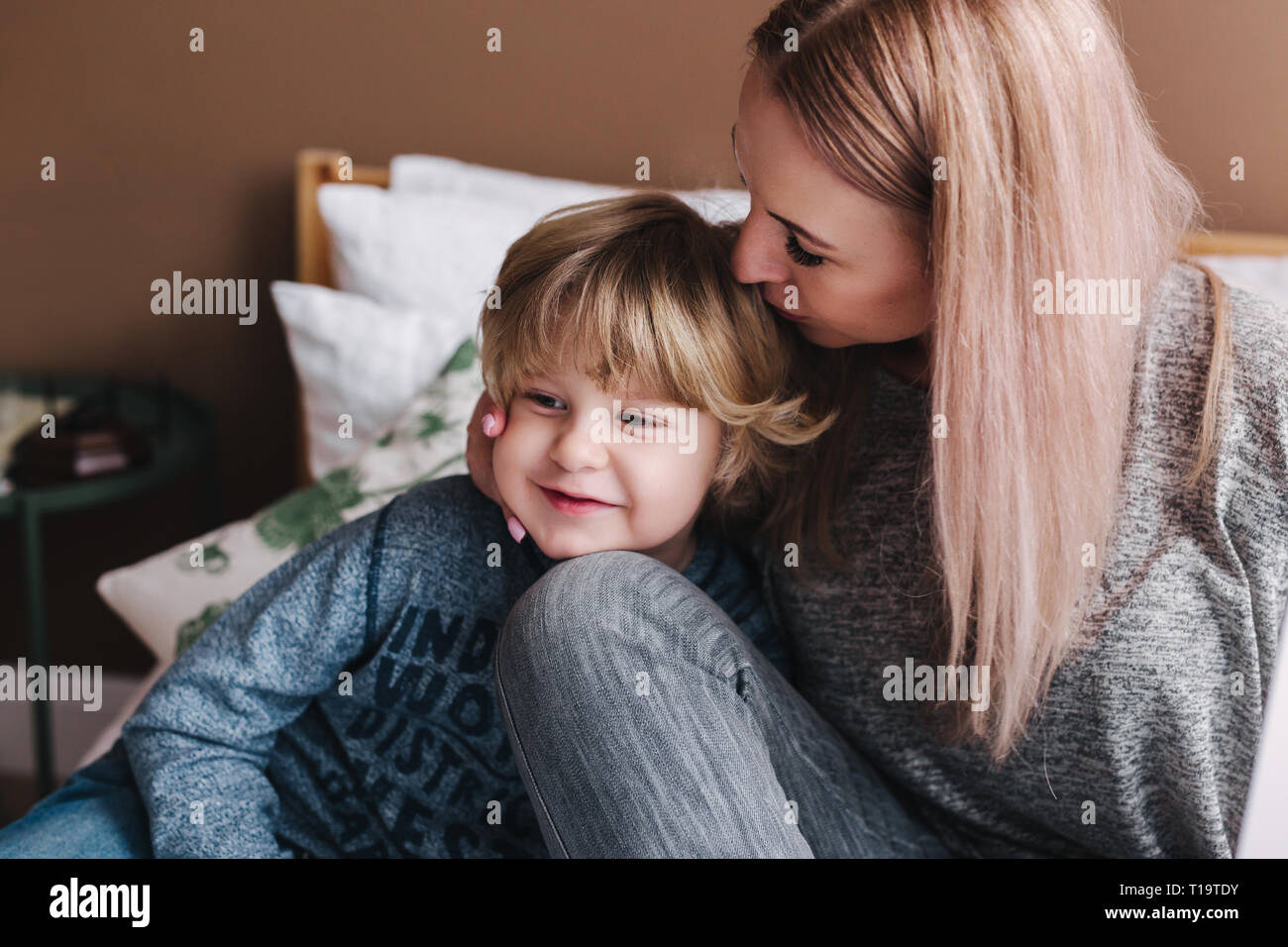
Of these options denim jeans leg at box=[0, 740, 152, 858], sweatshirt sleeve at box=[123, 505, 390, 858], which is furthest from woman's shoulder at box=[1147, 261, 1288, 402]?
denim jeans leg at box=[0, 740, 152, 858]

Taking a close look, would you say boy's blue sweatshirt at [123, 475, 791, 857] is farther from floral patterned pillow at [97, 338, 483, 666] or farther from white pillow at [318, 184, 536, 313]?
white pillow at [318, 184, 536, 313]

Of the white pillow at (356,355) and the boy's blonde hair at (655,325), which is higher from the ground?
the boy's blonde hair at (655,325)

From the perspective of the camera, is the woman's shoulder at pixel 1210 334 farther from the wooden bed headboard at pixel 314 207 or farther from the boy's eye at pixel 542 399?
the wooden bed headboard at pixel 314 207

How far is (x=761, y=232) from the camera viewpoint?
0.74 m

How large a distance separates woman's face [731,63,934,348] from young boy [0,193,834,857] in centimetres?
6

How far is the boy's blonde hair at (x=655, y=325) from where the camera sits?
77cm

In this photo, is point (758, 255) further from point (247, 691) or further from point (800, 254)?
point (247, 691)

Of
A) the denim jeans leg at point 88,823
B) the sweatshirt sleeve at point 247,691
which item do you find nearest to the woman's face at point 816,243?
the sweatshirt sleeve at point 247,691

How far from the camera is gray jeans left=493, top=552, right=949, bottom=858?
2.12ft

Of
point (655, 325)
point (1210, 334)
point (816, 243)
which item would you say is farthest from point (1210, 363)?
point (655, 325)

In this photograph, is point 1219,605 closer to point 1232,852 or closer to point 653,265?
point 1232,852

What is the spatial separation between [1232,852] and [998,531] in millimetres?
309

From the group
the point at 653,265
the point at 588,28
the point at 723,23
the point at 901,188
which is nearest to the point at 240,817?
the point at 653,265

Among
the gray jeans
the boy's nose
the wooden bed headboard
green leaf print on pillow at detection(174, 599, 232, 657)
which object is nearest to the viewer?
the gray jeans
